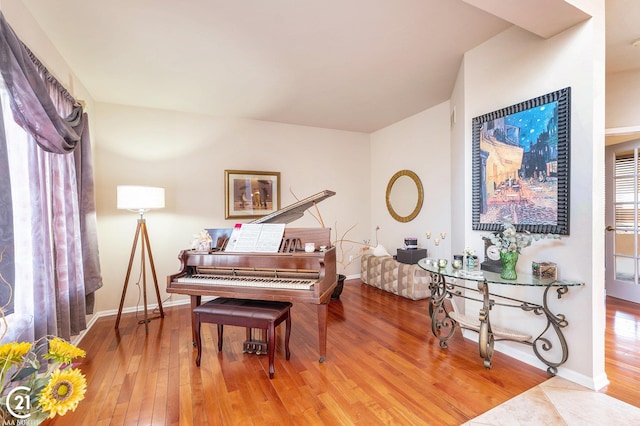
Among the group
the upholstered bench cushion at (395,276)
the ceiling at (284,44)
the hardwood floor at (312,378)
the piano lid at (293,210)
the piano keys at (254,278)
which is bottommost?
the hardwood floor at (312,378)

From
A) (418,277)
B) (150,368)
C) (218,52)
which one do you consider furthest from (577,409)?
(218,52)

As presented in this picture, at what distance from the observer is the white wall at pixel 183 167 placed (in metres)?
3.63

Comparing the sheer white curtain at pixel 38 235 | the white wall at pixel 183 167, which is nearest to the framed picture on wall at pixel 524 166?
the white wall at pixel 183 167

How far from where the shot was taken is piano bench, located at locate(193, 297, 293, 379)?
2186mm

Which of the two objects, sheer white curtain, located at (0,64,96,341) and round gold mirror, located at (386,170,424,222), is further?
round gold mirror, located at (386,170,424,222)

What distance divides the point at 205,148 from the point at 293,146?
1414 millimetres

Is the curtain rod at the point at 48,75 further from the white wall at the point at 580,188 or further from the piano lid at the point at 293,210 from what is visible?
the white wall at the point at 580,188

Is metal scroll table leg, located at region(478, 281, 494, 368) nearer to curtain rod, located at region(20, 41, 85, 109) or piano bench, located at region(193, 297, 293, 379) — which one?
piano bench, located at region(193, 297, 293, 379)

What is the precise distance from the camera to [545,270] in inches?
83.1

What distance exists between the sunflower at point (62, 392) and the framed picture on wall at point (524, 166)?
9.25ft

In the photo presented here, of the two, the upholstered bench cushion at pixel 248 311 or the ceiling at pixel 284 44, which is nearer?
the ceiling at pixel 284 44

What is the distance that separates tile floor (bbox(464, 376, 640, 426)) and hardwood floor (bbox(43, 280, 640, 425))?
76 millimetres

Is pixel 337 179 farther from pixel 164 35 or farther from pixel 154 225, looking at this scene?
pixel 164 35
